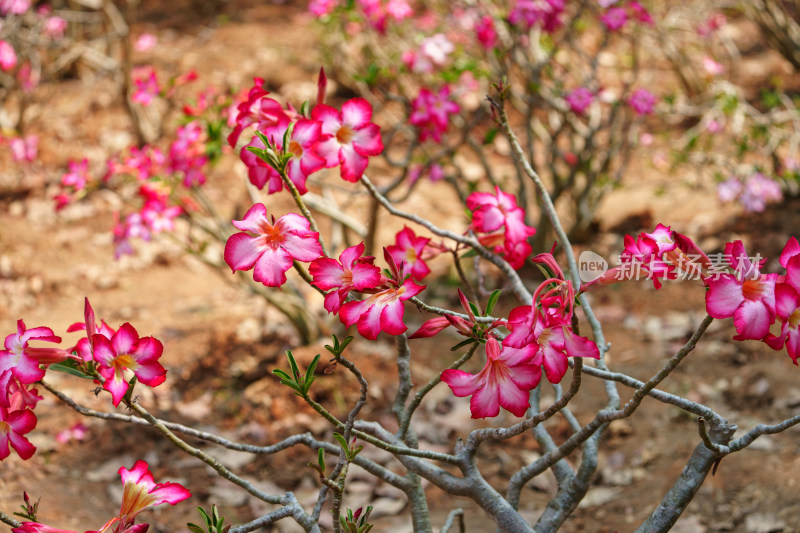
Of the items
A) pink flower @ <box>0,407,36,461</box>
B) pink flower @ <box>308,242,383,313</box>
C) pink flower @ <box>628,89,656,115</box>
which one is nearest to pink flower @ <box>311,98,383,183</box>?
pink flower @ <box>308,242,383,313</box>

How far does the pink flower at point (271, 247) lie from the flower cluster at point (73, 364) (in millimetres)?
207

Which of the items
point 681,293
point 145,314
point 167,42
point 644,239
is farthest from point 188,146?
point 167,42

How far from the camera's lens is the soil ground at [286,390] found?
2.19m

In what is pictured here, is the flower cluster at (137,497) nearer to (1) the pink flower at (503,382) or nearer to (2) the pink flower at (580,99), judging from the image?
(1) the pink flower at (503,382)

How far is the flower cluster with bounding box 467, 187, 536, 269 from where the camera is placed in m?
1.43

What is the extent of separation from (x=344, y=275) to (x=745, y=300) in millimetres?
562

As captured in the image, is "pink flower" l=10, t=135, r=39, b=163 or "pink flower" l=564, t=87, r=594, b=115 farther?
"pink flower" l=10, t=135, r=39, b=163

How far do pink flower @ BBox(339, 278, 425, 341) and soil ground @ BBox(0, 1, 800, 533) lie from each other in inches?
51.3

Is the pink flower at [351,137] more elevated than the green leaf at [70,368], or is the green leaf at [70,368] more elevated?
the pink flower at [351,137]

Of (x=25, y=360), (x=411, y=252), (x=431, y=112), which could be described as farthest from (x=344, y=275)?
(x=431, y=112)

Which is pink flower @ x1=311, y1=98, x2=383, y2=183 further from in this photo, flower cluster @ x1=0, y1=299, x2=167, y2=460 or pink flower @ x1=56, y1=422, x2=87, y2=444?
pink flower @ x1=56, y1=422, x2=87, y2=444

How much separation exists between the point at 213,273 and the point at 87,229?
1109 mm

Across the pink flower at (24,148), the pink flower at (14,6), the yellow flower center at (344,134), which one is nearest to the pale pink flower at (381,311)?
the yellow flower center at (344,134)

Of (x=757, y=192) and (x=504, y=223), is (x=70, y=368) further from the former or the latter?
(x=757, y=192)
